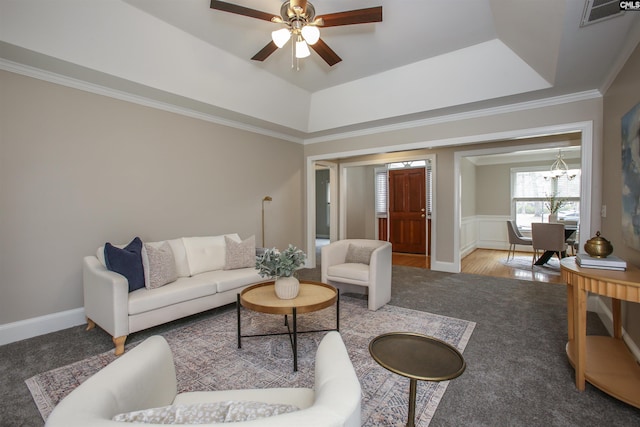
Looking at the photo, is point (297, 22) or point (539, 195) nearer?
point (297, 22)

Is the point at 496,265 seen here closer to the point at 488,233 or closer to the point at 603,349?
the point at 488,233

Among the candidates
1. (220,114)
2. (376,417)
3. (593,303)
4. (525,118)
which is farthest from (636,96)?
Result: (220,114)

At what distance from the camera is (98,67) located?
2787mm

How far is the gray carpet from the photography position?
5.75 feet

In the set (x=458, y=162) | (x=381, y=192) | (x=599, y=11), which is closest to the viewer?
(x=599, y=11)

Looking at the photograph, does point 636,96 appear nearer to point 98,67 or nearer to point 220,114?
point 220,114

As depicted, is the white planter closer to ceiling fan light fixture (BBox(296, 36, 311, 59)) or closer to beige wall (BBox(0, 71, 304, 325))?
ceiling fan light fixture (BBox(296, 36, 311, 59))

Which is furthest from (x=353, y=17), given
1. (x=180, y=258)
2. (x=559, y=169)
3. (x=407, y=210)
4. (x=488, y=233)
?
(x=488, y=233)

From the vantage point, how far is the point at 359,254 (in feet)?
12.9

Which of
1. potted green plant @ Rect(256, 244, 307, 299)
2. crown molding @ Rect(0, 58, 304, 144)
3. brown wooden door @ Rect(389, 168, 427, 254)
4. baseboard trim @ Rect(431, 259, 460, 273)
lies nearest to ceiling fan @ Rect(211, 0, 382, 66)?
potted green plant @ Rect(256, 244, 307, 299)

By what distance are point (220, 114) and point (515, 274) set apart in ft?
18.3

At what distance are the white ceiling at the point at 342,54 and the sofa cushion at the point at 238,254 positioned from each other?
180 cm

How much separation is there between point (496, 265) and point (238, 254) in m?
5.22

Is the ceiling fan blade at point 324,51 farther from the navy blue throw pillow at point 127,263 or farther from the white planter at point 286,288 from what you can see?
the navy blue throw pillow at point 127,263
